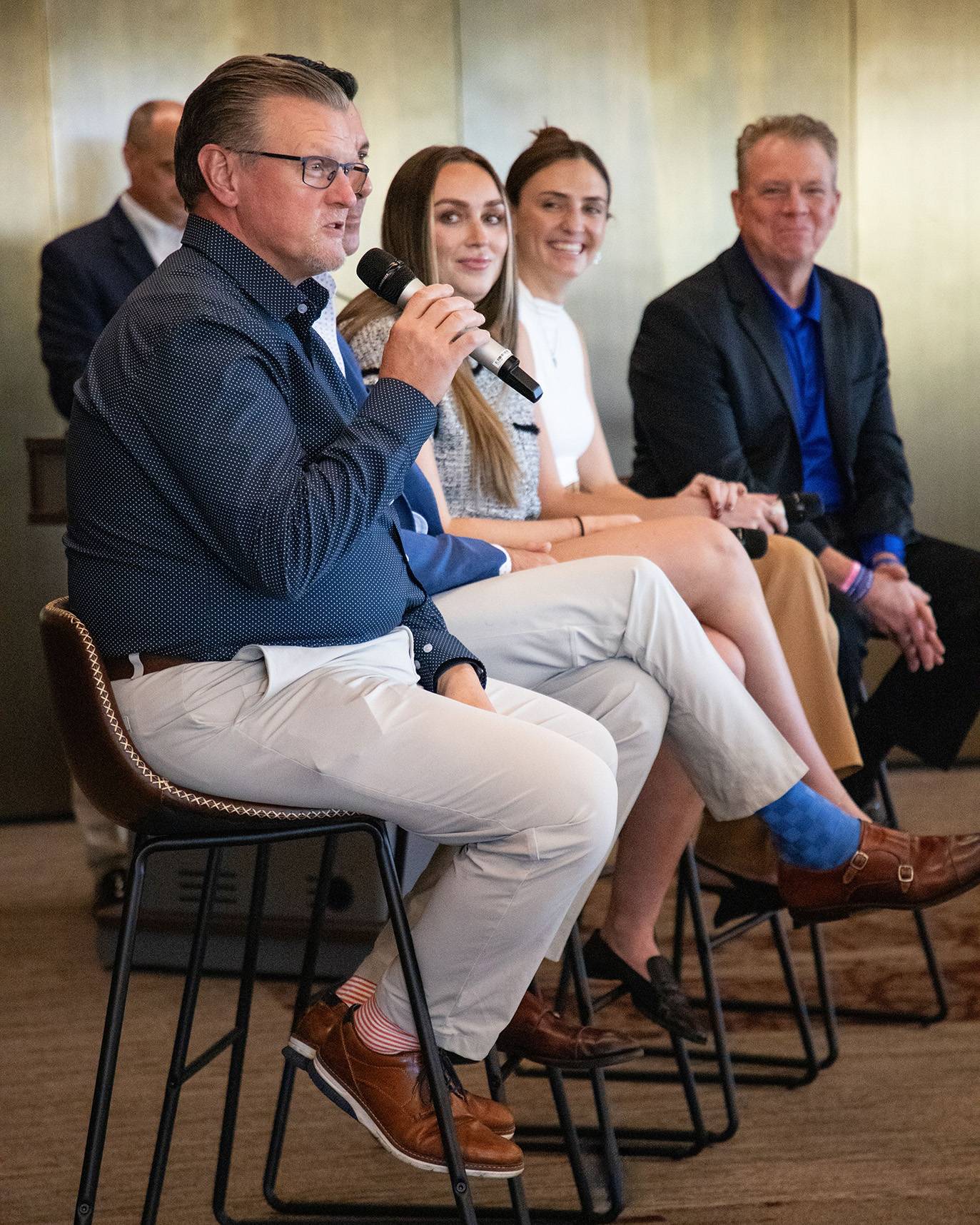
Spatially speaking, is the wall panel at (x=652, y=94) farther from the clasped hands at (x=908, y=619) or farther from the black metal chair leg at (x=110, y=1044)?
the black metal chair leg at (x=110, y=1044)

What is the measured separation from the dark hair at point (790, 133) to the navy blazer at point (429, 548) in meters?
1.41

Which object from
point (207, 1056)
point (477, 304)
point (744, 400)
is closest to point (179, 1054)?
point (207, 1056)

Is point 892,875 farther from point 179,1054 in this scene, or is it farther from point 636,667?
point 179,1054

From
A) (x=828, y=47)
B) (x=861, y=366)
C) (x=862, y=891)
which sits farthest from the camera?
(x=828, y=47)

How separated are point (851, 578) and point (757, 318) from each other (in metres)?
0.60

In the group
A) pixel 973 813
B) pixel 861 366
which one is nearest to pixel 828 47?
pixel 861 366

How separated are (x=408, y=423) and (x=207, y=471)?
229 millimetres

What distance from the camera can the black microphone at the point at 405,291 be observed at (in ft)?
5.74

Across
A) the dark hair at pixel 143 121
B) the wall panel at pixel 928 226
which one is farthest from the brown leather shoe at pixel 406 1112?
the wall panel at pixel 928 226

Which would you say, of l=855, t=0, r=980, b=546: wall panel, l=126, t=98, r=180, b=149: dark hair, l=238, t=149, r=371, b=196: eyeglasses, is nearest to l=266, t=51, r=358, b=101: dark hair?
l=238, t=149, r=371, b=196: eyeglasses

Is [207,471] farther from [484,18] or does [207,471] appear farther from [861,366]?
[484,18]

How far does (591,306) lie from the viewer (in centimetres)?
449

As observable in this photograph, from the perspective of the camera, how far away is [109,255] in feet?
12.3

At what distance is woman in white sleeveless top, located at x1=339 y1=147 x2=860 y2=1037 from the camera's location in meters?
2.14
